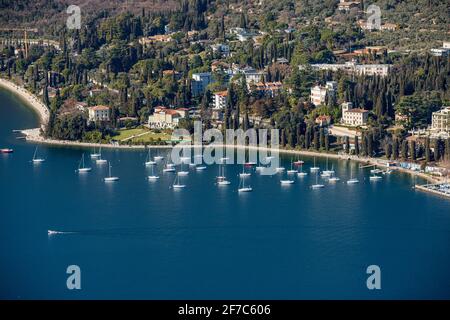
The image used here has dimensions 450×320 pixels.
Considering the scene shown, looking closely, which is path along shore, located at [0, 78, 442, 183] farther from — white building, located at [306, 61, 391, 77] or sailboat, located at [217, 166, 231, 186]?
white building, located at [306, 61, 391, 77]

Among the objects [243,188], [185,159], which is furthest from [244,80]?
[243,188]

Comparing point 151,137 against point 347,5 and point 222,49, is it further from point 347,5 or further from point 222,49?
point 347,5

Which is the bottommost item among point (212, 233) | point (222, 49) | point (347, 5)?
point (212, 233)

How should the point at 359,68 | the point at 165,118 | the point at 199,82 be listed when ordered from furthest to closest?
1. the point at 199,82
2. the point at 359,68
3. the point at 165,118

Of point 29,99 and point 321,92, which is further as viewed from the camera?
point 29,99

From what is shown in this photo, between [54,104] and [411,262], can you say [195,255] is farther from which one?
[54,104]

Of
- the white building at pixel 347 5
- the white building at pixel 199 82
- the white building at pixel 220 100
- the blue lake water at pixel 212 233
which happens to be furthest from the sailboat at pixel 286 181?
Answer: the white building at pixel 347 5
